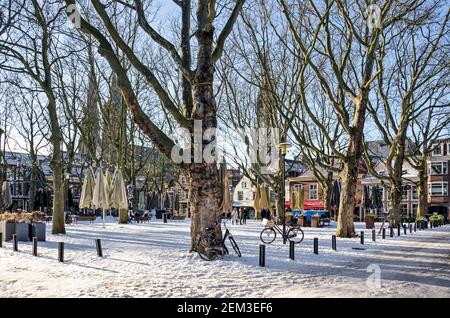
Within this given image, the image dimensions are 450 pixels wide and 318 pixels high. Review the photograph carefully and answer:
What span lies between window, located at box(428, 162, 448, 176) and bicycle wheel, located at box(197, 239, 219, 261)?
2070 inches

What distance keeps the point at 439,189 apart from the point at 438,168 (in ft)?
8.84

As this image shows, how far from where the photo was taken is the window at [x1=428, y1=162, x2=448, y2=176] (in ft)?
186

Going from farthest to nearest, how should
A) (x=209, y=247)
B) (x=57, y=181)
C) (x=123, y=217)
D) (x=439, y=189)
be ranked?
(x=439, y=189), (x=123, y=217), (x=57, y=181), (x=209, y=247)

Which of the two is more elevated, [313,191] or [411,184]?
[411,184]

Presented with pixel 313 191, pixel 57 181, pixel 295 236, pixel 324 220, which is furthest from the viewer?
pixel 313 191

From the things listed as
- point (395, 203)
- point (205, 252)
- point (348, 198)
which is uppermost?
point (348, 198)

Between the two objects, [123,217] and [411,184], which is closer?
[123,217]

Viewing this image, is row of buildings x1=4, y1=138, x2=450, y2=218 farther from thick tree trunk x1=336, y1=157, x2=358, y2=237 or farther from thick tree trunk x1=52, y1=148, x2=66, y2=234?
thick tree trunk x1=336, y1=157, x2=358, y2=237

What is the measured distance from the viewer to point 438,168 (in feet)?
188

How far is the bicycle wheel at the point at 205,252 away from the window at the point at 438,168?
173 feet

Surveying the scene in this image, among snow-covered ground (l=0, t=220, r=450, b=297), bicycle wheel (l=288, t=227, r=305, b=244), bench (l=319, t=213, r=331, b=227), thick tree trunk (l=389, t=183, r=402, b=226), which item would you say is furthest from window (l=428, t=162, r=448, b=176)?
snow-covered ground (l=0, t=220, r=450, b=297)

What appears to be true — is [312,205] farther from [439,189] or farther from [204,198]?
[204,198]

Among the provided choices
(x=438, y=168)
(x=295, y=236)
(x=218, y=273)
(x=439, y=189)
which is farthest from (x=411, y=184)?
(x=218, y=273)
